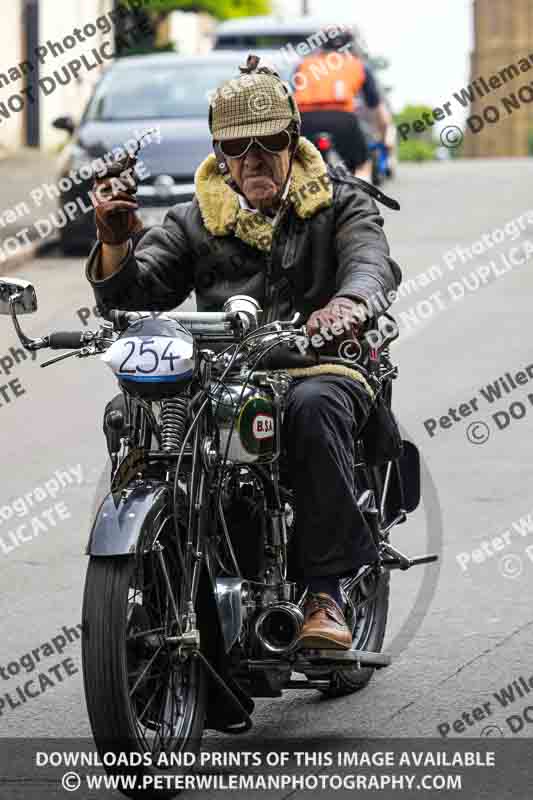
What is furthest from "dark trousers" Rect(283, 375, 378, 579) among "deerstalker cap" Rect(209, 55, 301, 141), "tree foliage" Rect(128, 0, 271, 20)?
"tree foliage" Rect(128, 0, 271, 20)

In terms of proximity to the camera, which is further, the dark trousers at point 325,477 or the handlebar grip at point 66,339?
the dark trousers at point 325,477

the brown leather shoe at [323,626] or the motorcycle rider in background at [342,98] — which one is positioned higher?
the brown leather shoe at [323,626]

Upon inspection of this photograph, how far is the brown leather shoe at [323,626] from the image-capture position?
17.4 feet

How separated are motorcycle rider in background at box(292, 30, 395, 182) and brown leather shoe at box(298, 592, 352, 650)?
1466 cm

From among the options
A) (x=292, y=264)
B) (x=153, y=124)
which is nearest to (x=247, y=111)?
(x=292, y=264)

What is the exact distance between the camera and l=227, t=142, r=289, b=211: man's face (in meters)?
5.54

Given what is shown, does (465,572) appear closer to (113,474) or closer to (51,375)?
(113,474)

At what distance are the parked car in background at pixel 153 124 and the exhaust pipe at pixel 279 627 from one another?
1191 cm

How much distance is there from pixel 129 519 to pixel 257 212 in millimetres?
1285

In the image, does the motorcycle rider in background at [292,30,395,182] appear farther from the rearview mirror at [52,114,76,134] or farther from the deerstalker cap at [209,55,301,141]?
A: the deerstalker cap at [209,55,301,141]

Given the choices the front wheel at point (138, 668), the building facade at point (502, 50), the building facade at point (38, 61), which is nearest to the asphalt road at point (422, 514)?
the front wheel at point (138, 668)

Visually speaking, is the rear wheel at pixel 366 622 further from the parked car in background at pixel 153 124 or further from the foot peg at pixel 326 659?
the parked car in background at pixel 153 124

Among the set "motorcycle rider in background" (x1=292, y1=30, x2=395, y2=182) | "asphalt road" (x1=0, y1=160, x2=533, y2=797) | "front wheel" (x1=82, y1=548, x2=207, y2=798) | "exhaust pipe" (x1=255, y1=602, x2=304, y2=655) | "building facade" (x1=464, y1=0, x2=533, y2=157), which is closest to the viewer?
"front wheel" (x1=82, y1=548, x2=207, y2=798)

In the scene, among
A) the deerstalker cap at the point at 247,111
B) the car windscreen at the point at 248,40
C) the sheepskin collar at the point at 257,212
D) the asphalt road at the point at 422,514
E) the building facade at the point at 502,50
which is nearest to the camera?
the deerstalker cap at the point at 247,111
